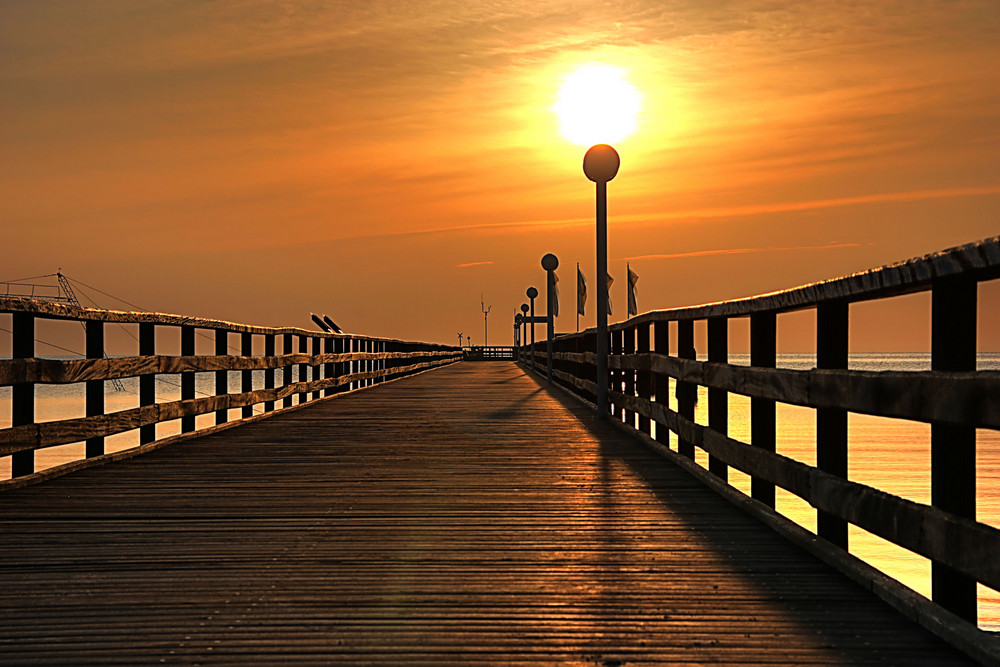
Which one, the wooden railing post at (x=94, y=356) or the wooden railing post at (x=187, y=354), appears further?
the wooden railing post at (x=187, y=354)

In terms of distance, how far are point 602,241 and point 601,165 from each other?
105 centimetres

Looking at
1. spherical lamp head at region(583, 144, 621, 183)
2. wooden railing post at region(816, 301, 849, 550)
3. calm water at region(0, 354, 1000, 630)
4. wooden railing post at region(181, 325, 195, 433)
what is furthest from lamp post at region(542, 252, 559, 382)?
wooden railing post at region(816, 301, 849, 550)

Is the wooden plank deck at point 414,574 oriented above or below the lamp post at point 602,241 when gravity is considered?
below

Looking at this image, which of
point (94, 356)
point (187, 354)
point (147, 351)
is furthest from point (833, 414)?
point (187, 354)

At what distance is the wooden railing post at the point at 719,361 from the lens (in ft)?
20.4

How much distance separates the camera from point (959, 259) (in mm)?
3023

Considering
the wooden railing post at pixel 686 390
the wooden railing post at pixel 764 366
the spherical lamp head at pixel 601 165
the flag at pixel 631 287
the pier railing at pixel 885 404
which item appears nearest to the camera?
the pier railing at pixel 885 404

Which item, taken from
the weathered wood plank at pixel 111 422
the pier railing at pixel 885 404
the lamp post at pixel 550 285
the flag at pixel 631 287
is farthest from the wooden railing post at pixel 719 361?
the flag at pixel 631 287

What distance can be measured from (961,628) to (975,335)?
88cm

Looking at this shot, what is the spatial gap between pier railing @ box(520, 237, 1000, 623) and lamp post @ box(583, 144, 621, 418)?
5759 millimetres

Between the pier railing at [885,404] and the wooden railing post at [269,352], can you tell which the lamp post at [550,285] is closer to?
the wooden railing post at [269,352]

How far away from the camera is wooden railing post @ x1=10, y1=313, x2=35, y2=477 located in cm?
627

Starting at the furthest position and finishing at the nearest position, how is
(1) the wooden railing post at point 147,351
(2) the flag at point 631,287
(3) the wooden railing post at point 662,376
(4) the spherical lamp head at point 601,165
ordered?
(2) the flag at point 631,287 < (4) the spherical lamp head at point 601,165 < (1) the wooden railing post at point 147,351 < (3) the wooden railing post at point 662,376

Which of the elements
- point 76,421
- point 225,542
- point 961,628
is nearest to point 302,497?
point 225,542
